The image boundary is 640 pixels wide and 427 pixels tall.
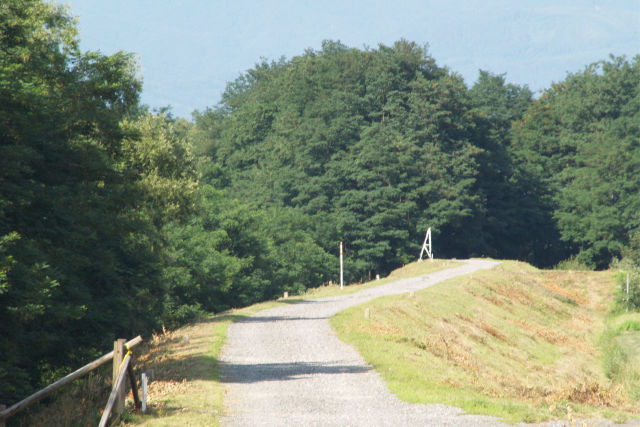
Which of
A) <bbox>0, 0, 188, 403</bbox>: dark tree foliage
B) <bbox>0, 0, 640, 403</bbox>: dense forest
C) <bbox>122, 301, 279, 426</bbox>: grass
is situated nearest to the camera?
<bbox>122, 301, 279, 426</bbox>: grass

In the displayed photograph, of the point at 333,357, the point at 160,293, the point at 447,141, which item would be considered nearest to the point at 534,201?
the point at 447,141

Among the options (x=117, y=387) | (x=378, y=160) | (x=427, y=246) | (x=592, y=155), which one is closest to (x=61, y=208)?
(x=117, y=387)

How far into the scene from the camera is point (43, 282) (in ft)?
59.1

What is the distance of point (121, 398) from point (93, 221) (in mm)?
10875

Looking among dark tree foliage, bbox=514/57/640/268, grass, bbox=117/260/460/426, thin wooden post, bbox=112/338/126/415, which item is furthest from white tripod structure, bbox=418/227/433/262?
thin wooden post, bbox=112/338/126/415

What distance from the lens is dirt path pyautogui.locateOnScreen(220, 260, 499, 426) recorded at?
14320 mm

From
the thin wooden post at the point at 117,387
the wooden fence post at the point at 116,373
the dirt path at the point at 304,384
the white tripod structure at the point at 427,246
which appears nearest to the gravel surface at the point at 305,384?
the dirt path at the point at 304,384

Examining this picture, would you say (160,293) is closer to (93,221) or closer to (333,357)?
(93,221)

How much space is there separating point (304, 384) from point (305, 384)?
2cm

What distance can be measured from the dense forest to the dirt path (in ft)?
16.5

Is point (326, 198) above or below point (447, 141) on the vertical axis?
below

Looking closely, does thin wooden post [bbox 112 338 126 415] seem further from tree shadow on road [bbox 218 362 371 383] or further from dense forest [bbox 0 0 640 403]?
tree shadow on road [bbox 218 362 371 383]

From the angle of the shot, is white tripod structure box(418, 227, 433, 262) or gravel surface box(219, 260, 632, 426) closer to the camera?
gravel surface box(219, 260, 632, 426)

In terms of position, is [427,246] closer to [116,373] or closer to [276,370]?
[276,370]
